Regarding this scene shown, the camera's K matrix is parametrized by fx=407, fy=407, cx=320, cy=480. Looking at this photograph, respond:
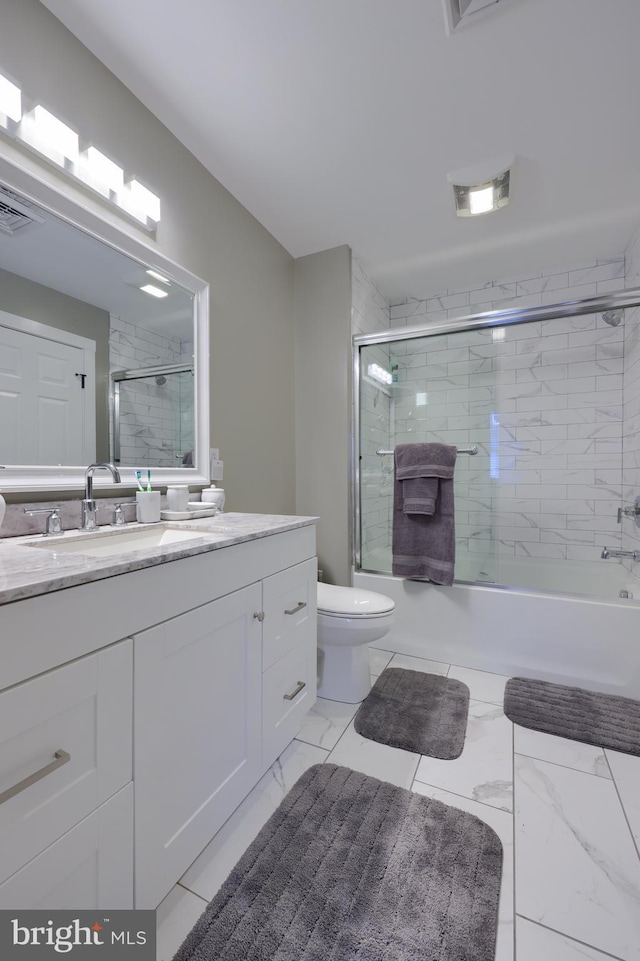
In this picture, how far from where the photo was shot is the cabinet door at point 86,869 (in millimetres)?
614

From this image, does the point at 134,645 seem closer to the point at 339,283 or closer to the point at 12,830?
the point at 12,830

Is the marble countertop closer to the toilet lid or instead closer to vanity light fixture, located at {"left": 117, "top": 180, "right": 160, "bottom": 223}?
the toilet lid

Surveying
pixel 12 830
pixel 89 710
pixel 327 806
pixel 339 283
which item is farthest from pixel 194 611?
pixel 339 283

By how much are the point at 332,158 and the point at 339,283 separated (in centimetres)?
70

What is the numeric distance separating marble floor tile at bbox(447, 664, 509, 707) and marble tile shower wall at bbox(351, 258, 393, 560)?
0.77 metres

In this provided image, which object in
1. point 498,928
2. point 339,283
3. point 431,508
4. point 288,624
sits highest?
point 339,283

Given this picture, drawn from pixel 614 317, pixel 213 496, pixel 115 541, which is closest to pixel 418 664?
pixel 213 496

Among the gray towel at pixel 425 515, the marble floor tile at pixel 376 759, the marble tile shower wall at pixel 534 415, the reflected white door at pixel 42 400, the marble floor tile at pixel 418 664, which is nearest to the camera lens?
the reflected white door at pixel 42 400

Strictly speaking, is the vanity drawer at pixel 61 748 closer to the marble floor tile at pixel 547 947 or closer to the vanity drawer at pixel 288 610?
the vanity drawer at pixel 288 610

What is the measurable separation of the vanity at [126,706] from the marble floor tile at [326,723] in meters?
0.31

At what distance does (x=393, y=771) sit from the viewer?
1.37 m

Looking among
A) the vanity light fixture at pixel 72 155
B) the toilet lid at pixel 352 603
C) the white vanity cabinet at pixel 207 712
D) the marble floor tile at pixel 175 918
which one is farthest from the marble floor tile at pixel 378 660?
the vanity light fixture at pixel 72 155

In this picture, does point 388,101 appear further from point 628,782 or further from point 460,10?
point 628,782

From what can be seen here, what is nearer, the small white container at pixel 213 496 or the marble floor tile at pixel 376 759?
the marble floor tile at pixel 376 759
